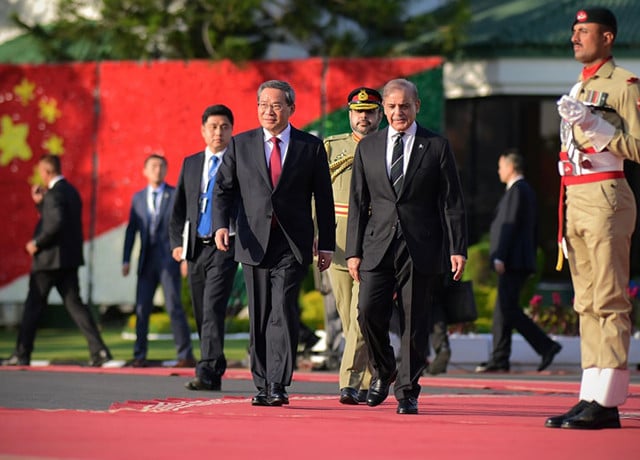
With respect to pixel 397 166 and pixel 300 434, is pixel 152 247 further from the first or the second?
pixel 300 434

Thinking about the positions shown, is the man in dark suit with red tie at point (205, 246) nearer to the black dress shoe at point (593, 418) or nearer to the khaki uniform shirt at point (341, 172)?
the khaki uniform shirt at point (341, 172)

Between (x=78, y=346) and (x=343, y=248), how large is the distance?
895 cm

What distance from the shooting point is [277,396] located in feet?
32.3

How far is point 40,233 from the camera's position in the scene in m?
15.5

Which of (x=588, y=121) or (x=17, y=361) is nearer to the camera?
(x=588, y=121)

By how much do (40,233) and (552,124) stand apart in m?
9.69

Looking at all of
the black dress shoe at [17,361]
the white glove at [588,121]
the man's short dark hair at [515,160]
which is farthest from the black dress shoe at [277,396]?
the man's short dark hair at [515,160]

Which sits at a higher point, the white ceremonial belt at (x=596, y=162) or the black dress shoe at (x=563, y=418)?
the white ceremonial belt at (x=596, y=162)

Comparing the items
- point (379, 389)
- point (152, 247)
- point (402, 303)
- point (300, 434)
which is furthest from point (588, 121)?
point (152, 247)

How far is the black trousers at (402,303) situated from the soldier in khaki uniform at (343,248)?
2.50ft

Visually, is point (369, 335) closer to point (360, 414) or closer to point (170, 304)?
point (360, 414)

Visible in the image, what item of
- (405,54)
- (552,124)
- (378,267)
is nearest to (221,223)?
(378,267)

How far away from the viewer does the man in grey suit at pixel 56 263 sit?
50.6 ft

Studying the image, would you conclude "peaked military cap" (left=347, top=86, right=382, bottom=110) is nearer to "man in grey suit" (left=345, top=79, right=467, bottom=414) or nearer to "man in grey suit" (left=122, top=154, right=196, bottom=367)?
"man in grey suit" (left=345, top=79, right=467, bottom=414)
